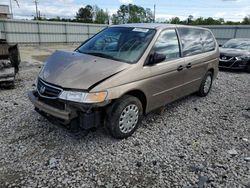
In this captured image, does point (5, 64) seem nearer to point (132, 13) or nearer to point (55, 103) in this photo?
point (55, 103)

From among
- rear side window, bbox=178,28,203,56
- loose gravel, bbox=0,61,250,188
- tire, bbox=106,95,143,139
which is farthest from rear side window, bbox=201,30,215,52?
tire, bbox=106,95,143,139

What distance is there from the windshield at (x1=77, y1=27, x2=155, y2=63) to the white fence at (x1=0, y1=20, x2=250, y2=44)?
1584cm

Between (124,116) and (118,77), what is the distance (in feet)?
2.04

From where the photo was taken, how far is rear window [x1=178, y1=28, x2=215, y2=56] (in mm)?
4448

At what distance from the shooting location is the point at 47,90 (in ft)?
10.3

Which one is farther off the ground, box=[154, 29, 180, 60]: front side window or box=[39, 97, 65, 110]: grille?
box=[154, 29, 180, 60]: front side window

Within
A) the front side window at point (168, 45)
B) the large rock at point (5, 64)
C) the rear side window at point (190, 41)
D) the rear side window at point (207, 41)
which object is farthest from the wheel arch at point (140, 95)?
the large rock at point (5, 64)

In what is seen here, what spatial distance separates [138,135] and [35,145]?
1.58m

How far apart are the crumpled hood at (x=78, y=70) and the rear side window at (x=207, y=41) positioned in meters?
2.85

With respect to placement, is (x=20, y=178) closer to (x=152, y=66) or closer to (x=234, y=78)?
(x=152, y=66)

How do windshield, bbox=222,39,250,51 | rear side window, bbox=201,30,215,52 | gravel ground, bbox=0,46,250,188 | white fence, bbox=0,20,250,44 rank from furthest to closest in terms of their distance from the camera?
white fence, bbox=0,20,250,44 → windshield, bbox=222,39,250,51 → rear side window, bbox=201,30,215,52 → gravel ground, bbox=0,46,250,188

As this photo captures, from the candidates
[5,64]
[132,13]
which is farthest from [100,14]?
[5,64]

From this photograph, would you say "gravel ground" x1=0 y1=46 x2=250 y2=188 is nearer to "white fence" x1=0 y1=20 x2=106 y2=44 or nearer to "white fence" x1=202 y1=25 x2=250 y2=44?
"white fence" x1=0 y1=20 x2=106 y2=44

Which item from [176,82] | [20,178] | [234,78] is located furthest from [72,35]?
[20,178]
